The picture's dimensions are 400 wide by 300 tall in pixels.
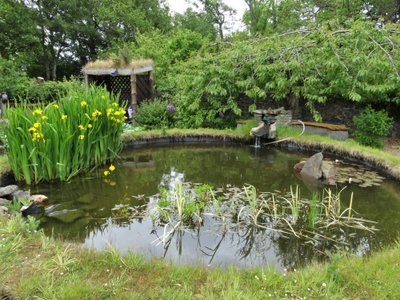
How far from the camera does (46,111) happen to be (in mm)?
4180

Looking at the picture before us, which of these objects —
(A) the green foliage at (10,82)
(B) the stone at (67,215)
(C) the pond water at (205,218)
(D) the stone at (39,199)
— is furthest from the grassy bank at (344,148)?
(A) the green foliage at (10,82)

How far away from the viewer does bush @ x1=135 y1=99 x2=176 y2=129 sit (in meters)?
7.89

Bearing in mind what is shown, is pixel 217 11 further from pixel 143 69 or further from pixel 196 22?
pixel 143 69

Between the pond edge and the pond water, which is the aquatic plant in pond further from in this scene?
the pond edge

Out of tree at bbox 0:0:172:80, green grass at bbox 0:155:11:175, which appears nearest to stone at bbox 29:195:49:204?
green grass at bbox 0:155:11:175

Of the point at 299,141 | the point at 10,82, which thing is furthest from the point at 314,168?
the point at 10,82

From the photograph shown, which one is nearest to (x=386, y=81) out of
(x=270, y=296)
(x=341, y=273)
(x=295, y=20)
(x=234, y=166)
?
(x=234, y=166)

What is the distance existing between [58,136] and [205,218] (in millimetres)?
2214

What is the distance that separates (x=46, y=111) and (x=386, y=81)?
20.4ft

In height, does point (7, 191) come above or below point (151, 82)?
below

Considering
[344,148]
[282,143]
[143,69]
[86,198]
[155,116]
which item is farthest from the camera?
[143,69]

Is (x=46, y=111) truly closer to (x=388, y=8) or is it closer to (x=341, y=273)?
(x=341, y=273)

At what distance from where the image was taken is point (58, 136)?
4121 mm

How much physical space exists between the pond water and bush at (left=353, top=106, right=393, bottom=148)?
148cm
